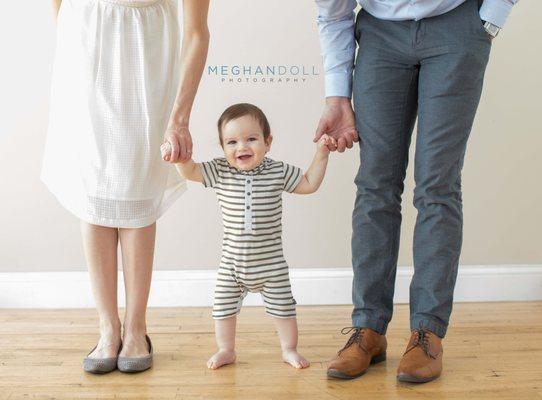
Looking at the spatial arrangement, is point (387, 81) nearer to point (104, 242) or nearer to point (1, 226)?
point (104, 242)

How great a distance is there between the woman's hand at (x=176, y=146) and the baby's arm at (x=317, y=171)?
30cm

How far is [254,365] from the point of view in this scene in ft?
6.34

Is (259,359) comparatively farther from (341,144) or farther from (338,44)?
(338,44)

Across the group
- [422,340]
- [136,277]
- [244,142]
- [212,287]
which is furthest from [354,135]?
[212,287]

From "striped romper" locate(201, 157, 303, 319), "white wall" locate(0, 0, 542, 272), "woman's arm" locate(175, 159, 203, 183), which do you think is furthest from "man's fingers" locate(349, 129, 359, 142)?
"white wall" locate(0, 0, 542, 272)

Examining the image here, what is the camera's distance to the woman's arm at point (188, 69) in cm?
182

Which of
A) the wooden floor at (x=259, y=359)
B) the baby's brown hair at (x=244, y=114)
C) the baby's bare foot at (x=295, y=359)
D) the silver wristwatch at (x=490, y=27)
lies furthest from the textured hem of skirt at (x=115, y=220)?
the silver wristwatch at (x=490, y=27)

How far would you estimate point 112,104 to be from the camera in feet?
6.05

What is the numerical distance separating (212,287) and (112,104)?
0.97 metres

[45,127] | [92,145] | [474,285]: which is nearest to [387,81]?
[92,145]

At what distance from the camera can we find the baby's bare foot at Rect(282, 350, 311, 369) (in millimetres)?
1899

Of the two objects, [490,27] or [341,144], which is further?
[341,144]

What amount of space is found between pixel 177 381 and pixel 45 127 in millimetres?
1140

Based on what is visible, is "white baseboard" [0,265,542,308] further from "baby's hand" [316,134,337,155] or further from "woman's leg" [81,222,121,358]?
"baby's hand" [316,134,337,155]
